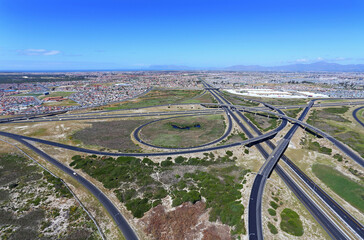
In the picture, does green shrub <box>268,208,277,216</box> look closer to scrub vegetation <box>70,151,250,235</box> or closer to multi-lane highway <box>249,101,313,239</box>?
multi-lane highway <box>249,101,313,239</box>

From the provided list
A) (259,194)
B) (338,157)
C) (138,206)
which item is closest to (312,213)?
(259,194)

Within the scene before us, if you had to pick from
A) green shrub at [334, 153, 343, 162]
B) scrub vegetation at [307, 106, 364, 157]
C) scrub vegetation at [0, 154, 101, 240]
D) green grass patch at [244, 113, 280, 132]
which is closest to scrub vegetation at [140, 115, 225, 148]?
green grass patch at [244, 113, 280, 132]

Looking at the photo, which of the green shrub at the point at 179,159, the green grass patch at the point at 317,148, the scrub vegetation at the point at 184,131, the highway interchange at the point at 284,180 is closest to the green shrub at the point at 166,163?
the green shrub at the point at 179,159

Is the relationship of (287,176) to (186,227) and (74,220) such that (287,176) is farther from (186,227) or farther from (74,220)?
(74,220)

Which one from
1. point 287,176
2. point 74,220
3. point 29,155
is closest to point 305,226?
point 287,176

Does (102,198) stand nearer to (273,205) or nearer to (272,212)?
(272,212)
